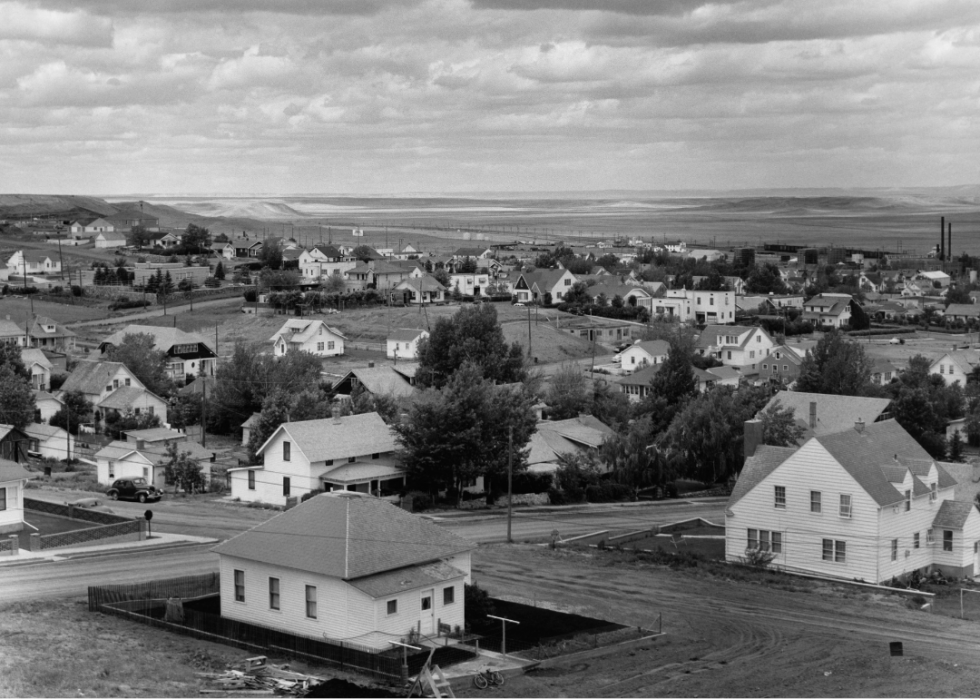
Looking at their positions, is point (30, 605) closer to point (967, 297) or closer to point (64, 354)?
point (64, 354)

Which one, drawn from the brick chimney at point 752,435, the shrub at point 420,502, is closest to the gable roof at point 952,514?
the brick chimney at point 752,435

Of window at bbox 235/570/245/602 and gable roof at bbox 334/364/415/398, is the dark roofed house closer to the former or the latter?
window at bbox 235/570/245/602

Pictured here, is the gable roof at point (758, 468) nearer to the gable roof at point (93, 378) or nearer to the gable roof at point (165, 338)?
the gable roof at point (93, 378)

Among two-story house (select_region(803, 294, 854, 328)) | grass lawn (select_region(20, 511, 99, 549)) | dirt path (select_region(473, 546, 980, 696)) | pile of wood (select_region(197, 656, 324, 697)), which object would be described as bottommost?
dirt path (select_region(473, 546, 980, 696))

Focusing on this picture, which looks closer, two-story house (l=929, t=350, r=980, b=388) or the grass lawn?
the grass lawn

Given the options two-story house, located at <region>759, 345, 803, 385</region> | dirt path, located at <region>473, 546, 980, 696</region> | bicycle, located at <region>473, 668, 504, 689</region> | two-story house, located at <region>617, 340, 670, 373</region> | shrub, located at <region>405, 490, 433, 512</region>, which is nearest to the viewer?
bicycle, located at <region>473, 668, 504, 689</region>

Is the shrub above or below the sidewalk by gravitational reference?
below

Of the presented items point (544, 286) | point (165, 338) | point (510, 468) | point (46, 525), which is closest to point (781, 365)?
point (544, 286)

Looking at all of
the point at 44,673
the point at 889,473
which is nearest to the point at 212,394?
the point at 889,473

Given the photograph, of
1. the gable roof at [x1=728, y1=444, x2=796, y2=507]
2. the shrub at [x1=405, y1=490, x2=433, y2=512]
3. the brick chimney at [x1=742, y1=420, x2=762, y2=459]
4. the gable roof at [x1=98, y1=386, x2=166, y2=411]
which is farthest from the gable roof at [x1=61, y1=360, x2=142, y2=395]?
the gable roof at [x1=728, y1=444, x2=796, y2=507]
